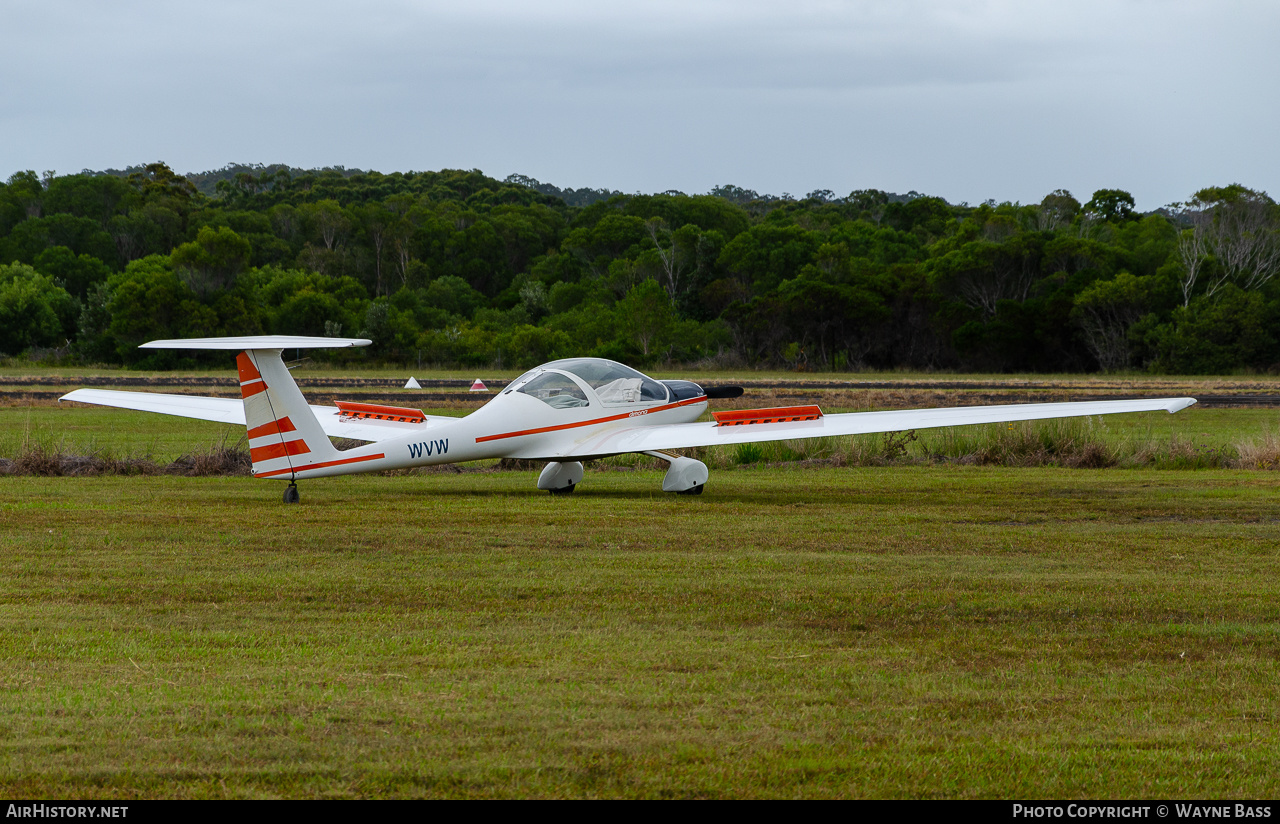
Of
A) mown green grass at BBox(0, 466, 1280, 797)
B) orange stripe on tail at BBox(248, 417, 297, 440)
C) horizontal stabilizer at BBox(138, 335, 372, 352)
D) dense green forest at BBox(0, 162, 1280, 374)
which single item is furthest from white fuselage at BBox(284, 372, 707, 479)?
dense green forest at BBox(0, 162, 1280, 374)

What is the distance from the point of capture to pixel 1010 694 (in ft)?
19.5

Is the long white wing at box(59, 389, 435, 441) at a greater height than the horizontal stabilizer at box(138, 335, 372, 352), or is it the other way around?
the horizontal stabilizer at box(138, 335, 372, 352)

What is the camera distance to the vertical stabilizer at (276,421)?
1321 cm

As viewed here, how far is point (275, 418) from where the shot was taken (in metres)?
13.4

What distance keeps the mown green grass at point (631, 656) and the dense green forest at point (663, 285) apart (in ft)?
204

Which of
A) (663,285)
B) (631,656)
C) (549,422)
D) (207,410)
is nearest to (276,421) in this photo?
(549,422)

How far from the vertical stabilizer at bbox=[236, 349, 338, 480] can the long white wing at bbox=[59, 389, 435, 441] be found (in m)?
2.65

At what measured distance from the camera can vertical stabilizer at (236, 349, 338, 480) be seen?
13.2 metres

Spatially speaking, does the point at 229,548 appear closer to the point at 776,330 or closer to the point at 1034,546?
the point at 1034,546

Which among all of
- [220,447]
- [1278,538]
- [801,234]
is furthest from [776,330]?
[1278,538]

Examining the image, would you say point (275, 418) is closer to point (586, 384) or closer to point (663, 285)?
point (586, 384)

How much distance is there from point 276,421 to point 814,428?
649 centimetres

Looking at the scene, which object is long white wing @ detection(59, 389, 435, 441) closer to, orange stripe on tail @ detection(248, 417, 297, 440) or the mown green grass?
orange stripe on tail @ detection(248, 417, 297, 440)

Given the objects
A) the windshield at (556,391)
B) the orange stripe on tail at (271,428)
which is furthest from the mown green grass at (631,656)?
the windshield at (556,391)
